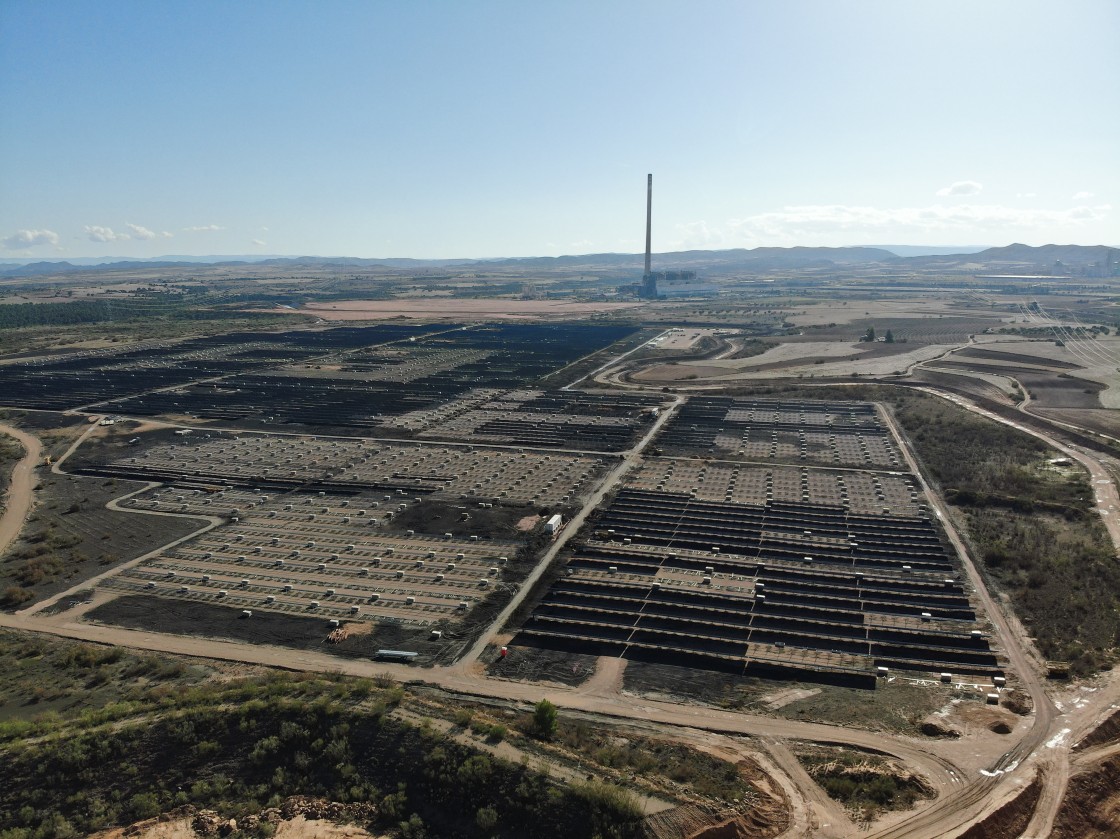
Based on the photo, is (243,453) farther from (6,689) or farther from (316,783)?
(316,783)

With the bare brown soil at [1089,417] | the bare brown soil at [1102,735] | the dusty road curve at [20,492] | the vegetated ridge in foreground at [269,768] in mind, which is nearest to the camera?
the vegetated ridge in foreground at [269,768]

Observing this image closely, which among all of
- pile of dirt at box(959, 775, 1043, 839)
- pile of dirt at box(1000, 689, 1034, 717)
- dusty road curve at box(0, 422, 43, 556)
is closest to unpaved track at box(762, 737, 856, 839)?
pile of dirt at box(959, 775, 1043, 839)

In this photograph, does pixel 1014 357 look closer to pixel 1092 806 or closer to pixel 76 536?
pixel 1092 806

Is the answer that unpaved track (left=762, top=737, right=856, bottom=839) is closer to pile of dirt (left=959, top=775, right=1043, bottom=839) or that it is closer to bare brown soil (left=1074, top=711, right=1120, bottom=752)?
pile of dirt (left=959, top=775, right=1043, bottom=839)

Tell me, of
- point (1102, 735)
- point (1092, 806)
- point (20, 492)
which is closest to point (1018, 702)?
point (1102, 735)

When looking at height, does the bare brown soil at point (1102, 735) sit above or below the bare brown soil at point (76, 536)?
above

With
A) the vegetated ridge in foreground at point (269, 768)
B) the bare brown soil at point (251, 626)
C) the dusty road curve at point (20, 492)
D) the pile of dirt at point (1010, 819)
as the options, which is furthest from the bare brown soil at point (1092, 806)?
the dusty road curve at point (20, 492)

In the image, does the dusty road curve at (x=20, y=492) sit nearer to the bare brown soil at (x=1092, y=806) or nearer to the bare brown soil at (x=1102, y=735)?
the bare brown soil at (x=1092, y=806)
